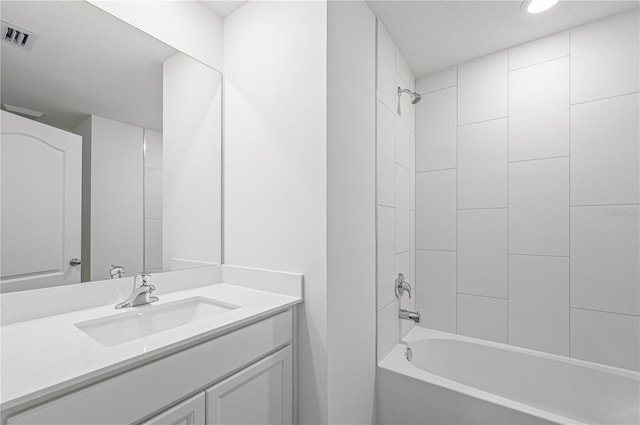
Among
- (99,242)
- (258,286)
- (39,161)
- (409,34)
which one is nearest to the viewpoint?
(39,161)

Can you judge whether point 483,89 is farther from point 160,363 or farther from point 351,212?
point 160,363

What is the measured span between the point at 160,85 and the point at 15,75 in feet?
1.69

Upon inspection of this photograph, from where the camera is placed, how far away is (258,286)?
141cm

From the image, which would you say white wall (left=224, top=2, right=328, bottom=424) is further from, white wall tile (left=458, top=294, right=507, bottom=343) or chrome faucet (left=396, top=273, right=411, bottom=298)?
white wall tile (left=458, top=294, right=507, bottom=343)

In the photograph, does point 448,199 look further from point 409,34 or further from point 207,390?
point 207,390

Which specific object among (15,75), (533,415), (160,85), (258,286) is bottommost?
(533,415)

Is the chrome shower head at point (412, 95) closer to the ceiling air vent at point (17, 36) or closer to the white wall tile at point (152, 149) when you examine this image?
the white wall tile at point (152, 149)

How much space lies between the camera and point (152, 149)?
1.37 m

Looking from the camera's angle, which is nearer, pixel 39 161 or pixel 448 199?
pixel 39 161

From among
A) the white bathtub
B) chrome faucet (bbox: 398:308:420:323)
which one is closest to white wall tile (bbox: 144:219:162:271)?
the white bathtub

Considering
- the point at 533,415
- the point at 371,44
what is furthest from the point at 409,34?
the point at 533,415

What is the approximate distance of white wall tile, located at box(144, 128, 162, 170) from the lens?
1.35 meters

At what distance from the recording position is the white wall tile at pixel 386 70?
1698 mm

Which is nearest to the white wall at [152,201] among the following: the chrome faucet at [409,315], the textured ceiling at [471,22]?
the textured ceiling at [471,22]
